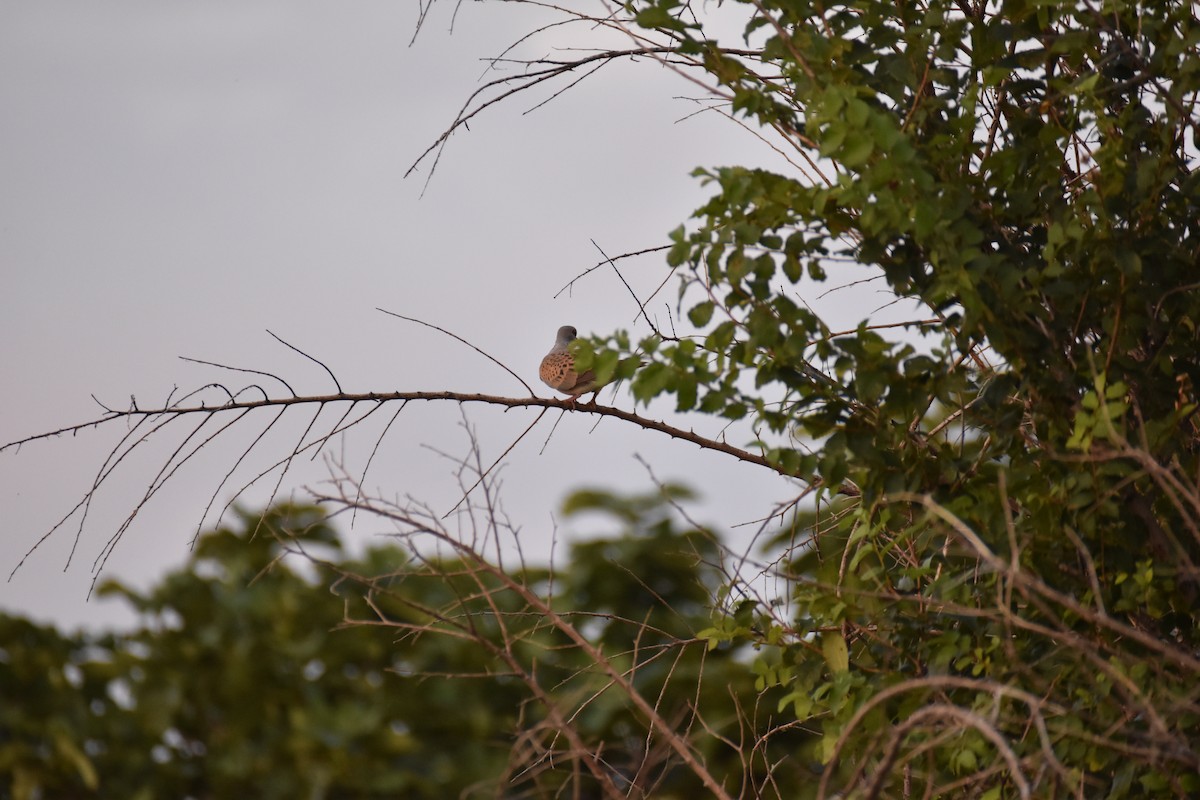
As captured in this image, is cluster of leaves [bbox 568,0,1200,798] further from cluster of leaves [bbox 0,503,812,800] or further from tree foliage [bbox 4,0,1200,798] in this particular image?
cluster of leaves [bbox 0,503,812,800]

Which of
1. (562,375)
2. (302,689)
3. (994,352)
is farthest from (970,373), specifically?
(302,689)

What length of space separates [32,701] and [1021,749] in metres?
3.61

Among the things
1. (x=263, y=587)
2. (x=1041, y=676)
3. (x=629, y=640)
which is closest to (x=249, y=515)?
(x=263, y=587)

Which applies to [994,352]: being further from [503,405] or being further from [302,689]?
[302,689]

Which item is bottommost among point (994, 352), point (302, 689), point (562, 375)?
point (994, 352)

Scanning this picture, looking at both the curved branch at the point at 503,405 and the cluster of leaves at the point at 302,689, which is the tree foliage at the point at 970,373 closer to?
the curved branch at the point at 503,405

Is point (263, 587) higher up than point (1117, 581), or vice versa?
point (263, 587)

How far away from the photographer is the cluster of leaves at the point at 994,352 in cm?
204

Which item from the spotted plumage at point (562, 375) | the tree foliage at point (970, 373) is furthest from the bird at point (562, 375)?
the tree foliage at point (970, 373)

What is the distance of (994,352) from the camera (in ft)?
7.49

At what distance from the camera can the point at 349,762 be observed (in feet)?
14.0

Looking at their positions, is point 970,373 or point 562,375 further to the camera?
point 562,375

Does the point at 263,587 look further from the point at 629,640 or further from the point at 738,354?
the point at 738,354

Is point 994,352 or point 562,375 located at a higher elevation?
point 562,375
